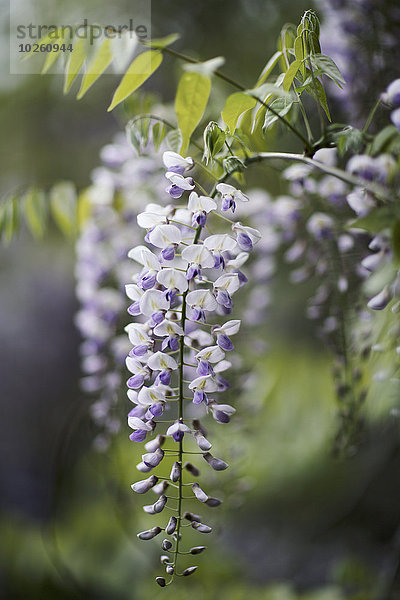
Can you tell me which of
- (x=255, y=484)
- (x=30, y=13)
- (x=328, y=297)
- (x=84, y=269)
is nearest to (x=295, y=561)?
(x=255, y=484)

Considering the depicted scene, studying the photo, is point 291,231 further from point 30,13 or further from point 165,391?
point 30,13

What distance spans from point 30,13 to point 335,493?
111 cm

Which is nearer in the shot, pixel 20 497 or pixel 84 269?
pixel 84 269

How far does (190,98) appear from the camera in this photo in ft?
1.20

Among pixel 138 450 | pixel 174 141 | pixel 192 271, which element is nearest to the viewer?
pixel 192 271

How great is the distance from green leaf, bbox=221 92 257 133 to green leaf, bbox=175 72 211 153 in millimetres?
18

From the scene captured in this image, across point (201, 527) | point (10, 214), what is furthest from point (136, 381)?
point (10, 214)

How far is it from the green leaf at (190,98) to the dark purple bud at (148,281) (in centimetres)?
11

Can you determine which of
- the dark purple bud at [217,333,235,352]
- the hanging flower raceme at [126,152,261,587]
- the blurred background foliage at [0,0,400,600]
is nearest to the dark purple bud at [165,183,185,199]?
the hanging flower raceme at [126,152,261,587]

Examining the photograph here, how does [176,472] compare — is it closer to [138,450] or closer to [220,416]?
[220,416]

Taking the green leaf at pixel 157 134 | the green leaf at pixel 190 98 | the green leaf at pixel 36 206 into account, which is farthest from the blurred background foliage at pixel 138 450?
the green leaf at pixel 190 98

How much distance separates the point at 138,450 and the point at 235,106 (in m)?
0.77

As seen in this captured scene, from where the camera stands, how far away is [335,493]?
0.94 metres

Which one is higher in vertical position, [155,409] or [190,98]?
[190,98]
